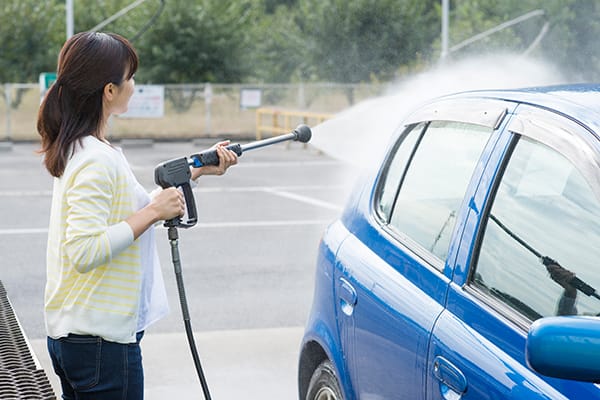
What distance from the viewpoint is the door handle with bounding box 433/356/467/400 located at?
2.51 metres

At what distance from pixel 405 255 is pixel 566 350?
53.0 inches

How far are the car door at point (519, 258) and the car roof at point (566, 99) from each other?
3cm

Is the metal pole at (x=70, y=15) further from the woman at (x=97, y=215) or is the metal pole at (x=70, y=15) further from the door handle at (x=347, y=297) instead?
the woman at (x=97, y=215)

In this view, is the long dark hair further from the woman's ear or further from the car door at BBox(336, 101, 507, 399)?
the car door at BBox(336, 101, 507, 399)

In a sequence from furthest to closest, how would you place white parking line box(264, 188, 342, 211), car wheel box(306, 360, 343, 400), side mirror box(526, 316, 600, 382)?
1. white parking line box(264, 188, 342, 211)
2. car wheel box(306, 360, 343, 400)
3. side mirror box(526, 316, 600, 382)

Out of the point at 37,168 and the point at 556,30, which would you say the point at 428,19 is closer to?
the point at 556,30

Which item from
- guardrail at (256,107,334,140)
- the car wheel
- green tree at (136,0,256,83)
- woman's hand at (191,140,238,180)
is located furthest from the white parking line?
green tree at (136,0,256,83)

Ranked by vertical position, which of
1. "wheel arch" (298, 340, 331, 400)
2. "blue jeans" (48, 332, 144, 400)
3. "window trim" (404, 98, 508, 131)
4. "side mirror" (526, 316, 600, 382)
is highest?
"window trim" (404, 98, 508, 131)

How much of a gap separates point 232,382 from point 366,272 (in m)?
2.58

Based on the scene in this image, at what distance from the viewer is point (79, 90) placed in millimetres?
2859

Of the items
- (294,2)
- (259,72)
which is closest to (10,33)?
(259,72)

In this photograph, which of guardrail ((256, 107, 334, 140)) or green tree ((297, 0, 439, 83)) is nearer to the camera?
guardrail ((256, 107, 334, 140))

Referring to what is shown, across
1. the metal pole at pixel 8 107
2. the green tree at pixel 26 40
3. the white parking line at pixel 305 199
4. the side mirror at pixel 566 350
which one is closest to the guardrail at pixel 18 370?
the side mirror at pixel 566 350

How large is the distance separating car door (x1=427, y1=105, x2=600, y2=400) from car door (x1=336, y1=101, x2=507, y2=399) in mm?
115
